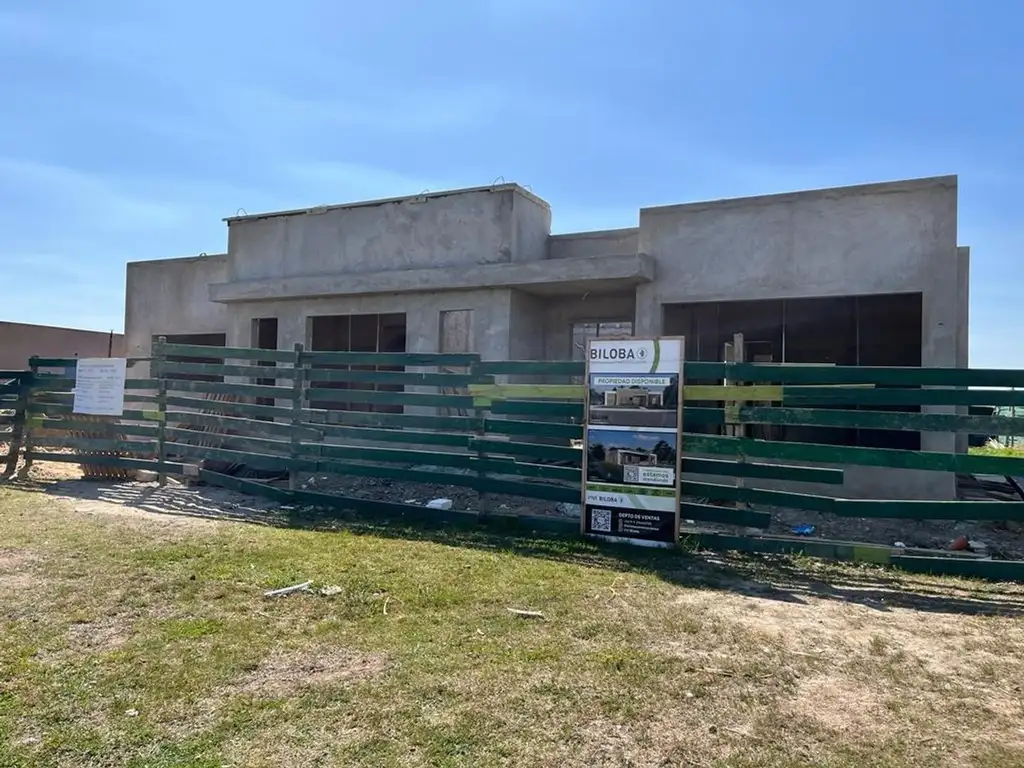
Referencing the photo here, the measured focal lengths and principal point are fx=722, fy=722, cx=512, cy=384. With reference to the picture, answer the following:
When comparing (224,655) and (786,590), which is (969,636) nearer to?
(786,590)

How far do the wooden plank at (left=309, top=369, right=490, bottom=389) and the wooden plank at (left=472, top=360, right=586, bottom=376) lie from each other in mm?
127

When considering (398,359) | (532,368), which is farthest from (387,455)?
(532,368)

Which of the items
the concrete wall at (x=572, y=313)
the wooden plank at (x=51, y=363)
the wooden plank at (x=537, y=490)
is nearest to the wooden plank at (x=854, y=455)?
the wooden plank at (x=537, y=490)

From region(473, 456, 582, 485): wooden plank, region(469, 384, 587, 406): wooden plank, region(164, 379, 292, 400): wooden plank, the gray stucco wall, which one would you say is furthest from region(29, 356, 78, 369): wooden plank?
the gray stucco wall

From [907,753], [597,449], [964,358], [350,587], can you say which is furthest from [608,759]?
[964,358]

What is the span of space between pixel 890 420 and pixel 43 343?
3400 cm

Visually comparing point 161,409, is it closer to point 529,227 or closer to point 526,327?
point 526,327

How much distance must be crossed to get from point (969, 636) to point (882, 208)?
25.7 feet

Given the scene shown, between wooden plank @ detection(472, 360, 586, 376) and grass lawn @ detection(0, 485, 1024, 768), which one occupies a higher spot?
wooden plank @ detection(472, 360, 586, 376)

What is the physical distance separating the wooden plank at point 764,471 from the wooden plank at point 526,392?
134 cm

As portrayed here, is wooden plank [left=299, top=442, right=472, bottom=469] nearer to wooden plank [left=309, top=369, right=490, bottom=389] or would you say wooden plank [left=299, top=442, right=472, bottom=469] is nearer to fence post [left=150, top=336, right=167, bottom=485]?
wooden plank [left=309, top=369, right=490, bottom=389]

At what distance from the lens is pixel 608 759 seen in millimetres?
3215

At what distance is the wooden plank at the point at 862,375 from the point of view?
248 inches

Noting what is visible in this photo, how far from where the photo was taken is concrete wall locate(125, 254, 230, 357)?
1905cm
